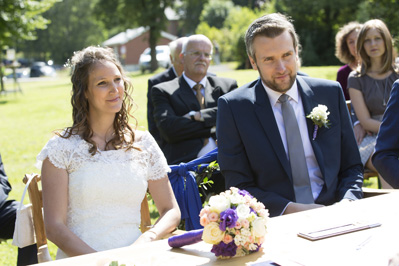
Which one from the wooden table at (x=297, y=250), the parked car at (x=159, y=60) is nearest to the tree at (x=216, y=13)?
the parked car at (x=159, y=60)

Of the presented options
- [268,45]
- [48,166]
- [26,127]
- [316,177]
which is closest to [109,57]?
[48,166]

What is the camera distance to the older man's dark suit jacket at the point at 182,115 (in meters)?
5.24

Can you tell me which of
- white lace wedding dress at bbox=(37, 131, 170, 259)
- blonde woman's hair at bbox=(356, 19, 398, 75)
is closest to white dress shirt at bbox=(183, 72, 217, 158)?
blonde woman's hair at bbox=(356, 19, 398, 75)

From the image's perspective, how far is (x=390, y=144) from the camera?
10.9 ft

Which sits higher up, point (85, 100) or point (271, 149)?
point (85, 100)

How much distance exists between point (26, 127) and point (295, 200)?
14038 mm

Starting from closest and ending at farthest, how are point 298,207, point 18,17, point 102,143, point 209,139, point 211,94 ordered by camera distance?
point 298,207, point 102,143, point 209,139, point 211,94, point 18,17

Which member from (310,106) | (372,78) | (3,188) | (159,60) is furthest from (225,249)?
(159,60)

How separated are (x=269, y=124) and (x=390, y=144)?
81 centimetres

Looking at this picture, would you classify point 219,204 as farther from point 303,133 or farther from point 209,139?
point 209,139

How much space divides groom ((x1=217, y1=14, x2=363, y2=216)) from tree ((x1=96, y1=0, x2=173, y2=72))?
37.9m

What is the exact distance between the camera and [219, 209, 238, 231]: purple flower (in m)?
2.04

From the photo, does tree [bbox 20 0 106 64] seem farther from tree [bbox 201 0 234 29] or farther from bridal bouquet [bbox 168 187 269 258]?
bridal bouquet [bbox 168 187 269 258]

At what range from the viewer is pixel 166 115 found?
17.5 ft
